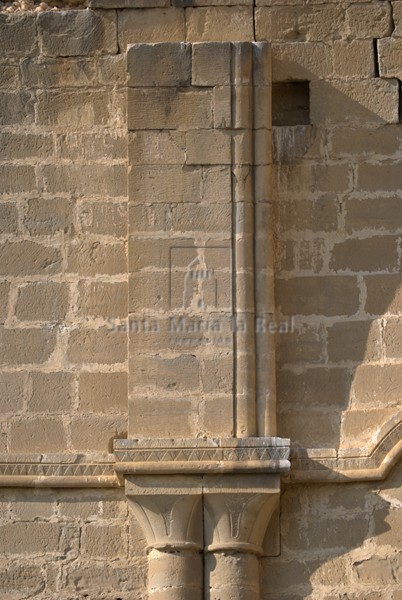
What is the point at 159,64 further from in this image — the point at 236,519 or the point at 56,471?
the point at 236,519

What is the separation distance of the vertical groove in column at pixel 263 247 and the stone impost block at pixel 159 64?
389 millimetres

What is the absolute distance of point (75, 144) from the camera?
9.93m

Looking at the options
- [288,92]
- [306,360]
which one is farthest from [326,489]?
[288,92]

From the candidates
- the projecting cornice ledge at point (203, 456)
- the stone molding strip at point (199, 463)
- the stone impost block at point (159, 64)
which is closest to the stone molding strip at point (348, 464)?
the stone molding strip at point (199, 463)

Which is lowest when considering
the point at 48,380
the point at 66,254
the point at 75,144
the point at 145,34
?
the point at 48,380

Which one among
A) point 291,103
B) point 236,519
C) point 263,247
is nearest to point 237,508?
point 236,519

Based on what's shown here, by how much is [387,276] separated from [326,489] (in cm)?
121

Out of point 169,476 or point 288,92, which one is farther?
point 288,92

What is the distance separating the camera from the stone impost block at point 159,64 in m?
9.82

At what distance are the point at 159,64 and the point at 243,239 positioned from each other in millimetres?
1105

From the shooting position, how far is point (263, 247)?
957cm

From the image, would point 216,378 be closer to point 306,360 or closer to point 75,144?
A: point 306,360

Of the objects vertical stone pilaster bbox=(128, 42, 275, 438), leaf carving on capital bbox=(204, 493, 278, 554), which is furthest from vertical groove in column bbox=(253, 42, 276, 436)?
leaf carving on capital bbox=(204, 493, 278, 554)

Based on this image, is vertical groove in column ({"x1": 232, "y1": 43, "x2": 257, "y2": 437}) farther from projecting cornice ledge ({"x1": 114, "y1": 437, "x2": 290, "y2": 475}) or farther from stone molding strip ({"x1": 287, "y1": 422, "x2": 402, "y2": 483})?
stone molding strip ({"x1": 287, "y1": 422, "x2": 402, "y2": 483})
